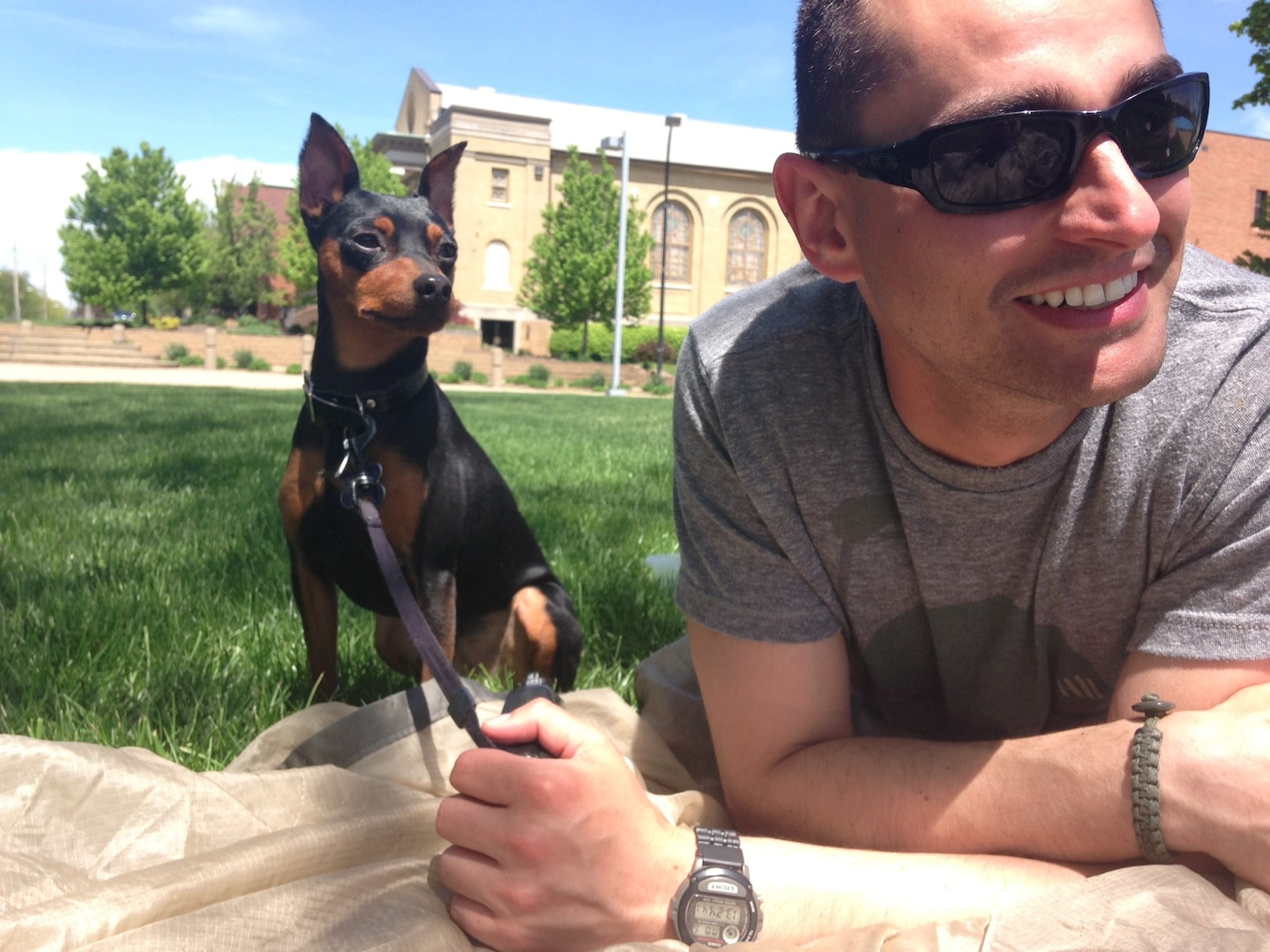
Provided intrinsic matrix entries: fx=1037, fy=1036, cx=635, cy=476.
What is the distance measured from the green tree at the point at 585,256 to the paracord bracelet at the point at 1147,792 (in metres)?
42.5

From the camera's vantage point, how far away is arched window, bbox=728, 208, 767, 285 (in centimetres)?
5228

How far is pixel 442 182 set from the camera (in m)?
3.21

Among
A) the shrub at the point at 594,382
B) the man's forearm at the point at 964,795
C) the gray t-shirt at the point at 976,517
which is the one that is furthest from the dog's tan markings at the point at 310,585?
the shrub at the point at 594,382

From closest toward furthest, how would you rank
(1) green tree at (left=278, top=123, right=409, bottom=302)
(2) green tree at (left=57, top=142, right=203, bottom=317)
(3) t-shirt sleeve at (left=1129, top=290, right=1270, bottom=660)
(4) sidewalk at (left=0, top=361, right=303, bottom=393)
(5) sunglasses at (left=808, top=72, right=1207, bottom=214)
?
(5) sunglasses at (left=808, top=72, right=1207, bottom=214) < (3) t-shirt sleeve at (left=1129, top=290, right=1270, bottom=660) < (4) sidewalk at (left=0, top=361, right=303, bottom=393) < (1) green tree at (left=278, top=123, right=409, bottom=302) < (2) green tree at (left=57, top=142, right=203, bottom=317)

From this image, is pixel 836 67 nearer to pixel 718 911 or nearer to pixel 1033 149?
pixel 1033 149

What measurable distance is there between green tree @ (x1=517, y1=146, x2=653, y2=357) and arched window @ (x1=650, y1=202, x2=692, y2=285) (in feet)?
19.4

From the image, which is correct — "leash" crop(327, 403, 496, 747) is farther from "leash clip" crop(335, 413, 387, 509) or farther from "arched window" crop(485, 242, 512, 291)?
"arched window" crop(485, 242, 512, 291)

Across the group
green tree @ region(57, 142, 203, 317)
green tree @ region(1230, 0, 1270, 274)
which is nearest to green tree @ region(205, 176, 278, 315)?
green tree @ region(57, 142, 203, 317)

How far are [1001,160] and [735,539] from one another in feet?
2.60

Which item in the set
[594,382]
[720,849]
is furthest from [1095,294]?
[594,382]

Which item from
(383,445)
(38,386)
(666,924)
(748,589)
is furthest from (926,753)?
(38,386)

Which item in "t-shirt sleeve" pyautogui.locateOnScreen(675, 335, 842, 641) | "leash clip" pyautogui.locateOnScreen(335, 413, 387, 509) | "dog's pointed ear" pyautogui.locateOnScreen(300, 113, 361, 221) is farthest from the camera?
"dog's pointed ear" pyautogui.locateOnScreen(300, 113, 361, 221)

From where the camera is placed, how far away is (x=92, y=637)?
9.56 feet

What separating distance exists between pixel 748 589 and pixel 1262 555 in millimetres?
836
